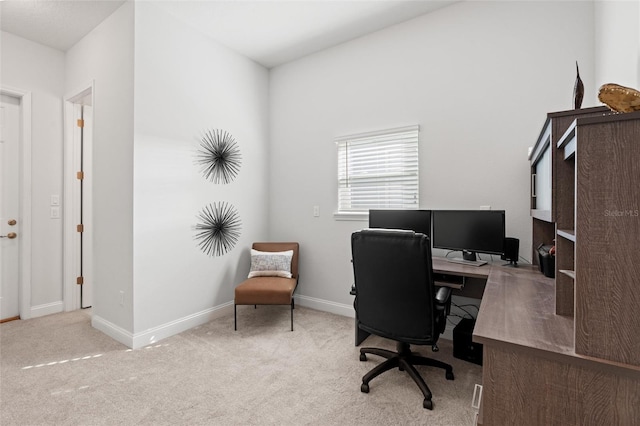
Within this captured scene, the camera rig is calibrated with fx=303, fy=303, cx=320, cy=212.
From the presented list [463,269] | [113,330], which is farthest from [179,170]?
[463,269]

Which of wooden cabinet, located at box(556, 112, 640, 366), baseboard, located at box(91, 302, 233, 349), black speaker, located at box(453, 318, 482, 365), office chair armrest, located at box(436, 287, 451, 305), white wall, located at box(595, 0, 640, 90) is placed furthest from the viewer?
baseboard, located at box(91, 302, 233, 349)

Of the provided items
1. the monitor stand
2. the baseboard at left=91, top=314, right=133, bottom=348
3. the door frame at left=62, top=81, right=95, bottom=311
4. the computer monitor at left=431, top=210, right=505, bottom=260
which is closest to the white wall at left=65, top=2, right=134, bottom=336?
the baseboard at left=91, top=314, right=133, bottom=348

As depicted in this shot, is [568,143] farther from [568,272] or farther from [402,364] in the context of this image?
[402,364]

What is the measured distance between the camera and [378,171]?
3.16 m

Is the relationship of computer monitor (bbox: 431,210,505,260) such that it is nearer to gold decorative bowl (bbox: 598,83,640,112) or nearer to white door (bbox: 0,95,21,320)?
gold decorative bowl (bbox: 598,83,640,112)

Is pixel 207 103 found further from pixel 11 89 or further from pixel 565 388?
pixel 565 388

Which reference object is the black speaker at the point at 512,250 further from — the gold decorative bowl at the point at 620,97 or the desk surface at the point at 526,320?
the gold decorative bowl at the point at 620,97

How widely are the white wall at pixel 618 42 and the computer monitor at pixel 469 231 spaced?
3.42 ft

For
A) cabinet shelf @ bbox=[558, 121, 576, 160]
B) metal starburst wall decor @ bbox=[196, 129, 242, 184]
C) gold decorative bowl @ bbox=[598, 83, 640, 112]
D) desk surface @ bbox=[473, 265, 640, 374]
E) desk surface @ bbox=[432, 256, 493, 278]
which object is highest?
metal starburst wall decor @ bbox=[196, 129, 242, 184]

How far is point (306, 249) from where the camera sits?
363cm

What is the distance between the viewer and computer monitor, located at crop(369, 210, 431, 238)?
105 inches

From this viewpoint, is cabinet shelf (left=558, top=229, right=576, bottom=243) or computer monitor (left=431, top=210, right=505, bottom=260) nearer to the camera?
cabinet shelf (left=558, top=229, right=576, bottom=243)

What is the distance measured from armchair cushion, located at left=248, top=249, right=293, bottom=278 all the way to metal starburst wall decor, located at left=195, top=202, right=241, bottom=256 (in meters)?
0.37

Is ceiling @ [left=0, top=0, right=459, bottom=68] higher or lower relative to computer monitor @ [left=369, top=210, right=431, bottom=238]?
higher
